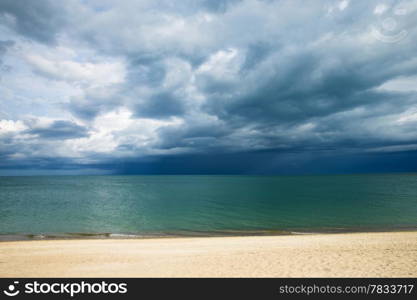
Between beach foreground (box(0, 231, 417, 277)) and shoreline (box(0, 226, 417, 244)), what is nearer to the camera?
beach foreground (box(0, 231, 417, 277))

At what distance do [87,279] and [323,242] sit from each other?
1935 centimetres

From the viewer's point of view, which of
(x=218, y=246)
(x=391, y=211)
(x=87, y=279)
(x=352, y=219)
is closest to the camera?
(x=87, y=279)

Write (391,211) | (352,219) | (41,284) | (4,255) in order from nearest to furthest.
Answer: (41,284)
(4,255)
(352,219)
(391,211)

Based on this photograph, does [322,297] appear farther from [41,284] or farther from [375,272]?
[41,284]

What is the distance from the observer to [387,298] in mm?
10445

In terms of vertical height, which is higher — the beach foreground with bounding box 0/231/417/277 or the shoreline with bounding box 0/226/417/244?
the beach foreground with bounding box 0/231/417/277

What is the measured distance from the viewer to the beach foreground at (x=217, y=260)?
1388cm

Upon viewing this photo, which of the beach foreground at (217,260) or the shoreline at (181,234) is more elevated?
the beach foreground at (217,260)

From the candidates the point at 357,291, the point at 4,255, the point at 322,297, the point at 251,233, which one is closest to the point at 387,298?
the point at 357,291

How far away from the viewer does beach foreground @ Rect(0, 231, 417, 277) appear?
45.5 ft

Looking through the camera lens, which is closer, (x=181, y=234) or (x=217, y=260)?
(x=217, y=260)

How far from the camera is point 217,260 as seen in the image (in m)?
16.4

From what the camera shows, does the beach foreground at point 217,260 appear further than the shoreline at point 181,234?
No

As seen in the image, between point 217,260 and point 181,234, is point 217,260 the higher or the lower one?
the higher one
